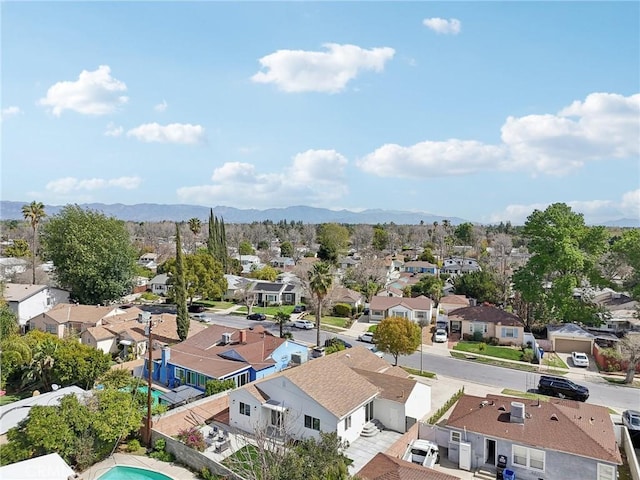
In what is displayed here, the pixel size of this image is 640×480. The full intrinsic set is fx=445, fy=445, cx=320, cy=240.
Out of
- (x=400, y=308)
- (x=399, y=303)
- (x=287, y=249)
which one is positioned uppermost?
(x=287, y=249)

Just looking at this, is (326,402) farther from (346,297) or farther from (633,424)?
(346,297)

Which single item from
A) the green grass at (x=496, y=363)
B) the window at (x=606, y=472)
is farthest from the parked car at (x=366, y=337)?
the window at (x=606, y=472)

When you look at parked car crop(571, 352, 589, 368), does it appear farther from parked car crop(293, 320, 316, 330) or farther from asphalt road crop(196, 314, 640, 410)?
parked car crop(293, 320, 316, 330)

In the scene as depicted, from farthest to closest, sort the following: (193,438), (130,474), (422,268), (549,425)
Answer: (422,268), (193,438), (549,425), (130,474)

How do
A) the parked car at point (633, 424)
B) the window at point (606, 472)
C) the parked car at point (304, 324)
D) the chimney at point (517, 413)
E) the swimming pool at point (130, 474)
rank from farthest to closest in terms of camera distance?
the parked car at point (304, 324) < the parked car at point (633, 424) < the chimney at point (517, 413) < the swimming pool at point (130, 474) < the window at point (606, 472)

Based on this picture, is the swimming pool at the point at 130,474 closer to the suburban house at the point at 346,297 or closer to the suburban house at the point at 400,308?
the suburban house at the point at 400,308

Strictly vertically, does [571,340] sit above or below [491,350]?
above

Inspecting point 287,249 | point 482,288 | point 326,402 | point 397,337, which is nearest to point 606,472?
point 326,402
